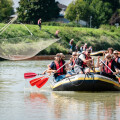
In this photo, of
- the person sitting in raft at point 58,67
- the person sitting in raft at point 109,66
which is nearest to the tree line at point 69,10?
the person sitting in raft at point 58,67

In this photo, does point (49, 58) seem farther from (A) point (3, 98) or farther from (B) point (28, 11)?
(B) point (28, 11)

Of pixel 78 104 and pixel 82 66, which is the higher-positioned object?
pixel 82 66

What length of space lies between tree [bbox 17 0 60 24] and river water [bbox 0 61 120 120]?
59623 mm

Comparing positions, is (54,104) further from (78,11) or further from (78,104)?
(78,11)

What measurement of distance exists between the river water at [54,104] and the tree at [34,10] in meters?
59.6

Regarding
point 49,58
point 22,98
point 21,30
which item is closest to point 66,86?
point 22,98

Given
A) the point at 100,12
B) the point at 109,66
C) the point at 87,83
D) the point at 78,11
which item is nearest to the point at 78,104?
the point at 87,83

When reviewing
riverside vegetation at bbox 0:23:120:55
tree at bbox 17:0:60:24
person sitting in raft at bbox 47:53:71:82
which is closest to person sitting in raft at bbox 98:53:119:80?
person sitting in raft at bbox 47:53:71:82

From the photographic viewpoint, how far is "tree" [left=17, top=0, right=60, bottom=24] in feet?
259

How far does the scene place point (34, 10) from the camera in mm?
79125

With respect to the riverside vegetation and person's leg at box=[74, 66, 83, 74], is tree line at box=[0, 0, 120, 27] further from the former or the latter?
person's leg at box=[74, 66, 83, 74]

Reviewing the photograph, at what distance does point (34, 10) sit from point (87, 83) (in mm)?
62844

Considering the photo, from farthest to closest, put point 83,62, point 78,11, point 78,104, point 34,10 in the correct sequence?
Result: point 78,11, point 34,10, point 83,62, point 78,104

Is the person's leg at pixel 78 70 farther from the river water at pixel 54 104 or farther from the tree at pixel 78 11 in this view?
the tree at pixel 78 11
